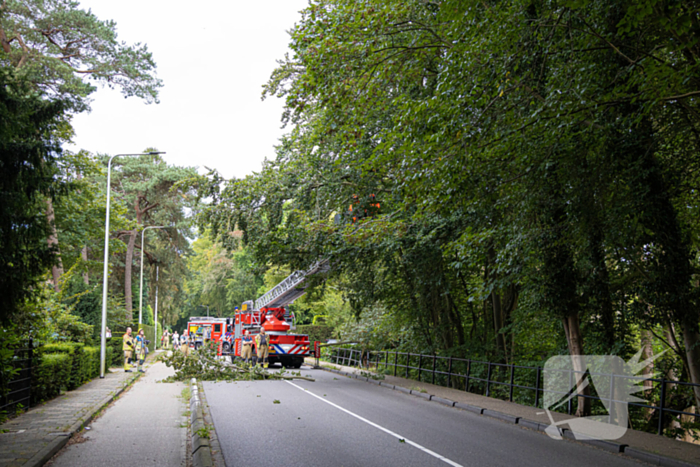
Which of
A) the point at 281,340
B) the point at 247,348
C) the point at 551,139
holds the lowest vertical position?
the point at 247,348

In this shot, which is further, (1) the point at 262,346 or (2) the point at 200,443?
(1) the point at 262,346

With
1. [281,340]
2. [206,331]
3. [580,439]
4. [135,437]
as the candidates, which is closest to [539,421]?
[580,439]

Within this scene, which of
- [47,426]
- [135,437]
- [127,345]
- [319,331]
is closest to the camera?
[135,437]

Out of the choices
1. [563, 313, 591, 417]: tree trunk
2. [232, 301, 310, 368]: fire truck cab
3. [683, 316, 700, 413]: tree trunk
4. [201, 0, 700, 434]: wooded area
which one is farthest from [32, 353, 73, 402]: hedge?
[683, 316, 700, 413]: tree trunk

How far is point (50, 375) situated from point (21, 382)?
2.09 m

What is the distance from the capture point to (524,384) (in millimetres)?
14922

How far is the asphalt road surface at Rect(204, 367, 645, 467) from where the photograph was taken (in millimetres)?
8102

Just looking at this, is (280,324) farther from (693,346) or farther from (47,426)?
(693,346)

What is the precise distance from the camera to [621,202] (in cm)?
948

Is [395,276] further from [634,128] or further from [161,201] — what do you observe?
[161,201]

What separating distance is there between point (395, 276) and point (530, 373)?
7242 mm

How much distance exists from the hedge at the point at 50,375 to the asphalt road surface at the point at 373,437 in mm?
3784

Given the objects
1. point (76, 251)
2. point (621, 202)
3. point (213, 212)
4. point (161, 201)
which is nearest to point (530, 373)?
point (621, 202)
